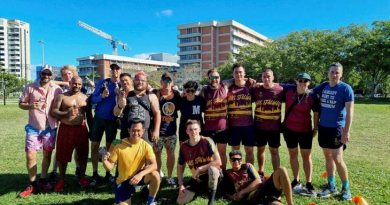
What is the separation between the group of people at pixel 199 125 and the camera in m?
4.38

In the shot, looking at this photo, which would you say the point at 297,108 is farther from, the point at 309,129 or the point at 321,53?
the point at 321,53

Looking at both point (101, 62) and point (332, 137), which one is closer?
point (332, 137)

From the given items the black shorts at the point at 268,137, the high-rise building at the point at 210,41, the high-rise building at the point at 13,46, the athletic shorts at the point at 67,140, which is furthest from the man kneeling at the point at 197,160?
the high-rise building at the point at 13,46

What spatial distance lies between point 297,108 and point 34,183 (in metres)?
5.09

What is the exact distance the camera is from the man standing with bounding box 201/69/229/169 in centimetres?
509

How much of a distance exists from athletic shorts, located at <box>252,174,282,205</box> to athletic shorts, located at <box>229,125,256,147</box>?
110 centimetres

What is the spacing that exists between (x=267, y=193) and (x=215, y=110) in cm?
177

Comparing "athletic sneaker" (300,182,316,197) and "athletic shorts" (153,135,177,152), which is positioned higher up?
"athletic shorts" (153,135,177,152)

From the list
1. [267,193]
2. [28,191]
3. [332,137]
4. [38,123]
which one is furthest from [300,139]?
[28,191]

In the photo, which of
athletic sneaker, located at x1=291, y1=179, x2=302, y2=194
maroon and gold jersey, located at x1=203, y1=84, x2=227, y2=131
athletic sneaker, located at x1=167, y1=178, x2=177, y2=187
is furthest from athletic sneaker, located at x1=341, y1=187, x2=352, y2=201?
athletic sneaker, located at x1=167, y1=178, x2=177, y2=187

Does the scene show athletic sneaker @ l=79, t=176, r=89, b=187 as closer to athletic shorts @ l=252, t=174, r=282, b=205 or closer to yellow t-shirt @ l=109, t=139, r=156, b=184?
yellow t-shirt @ l=109, t=139, r=156, b=184

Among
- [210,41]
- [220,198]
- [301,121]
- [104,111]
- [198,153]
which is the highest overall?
[210,41]

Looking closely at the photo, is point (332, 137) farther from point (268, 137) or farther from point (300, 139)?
point (268, 137)

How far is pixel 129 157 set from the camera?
4.07 metres
